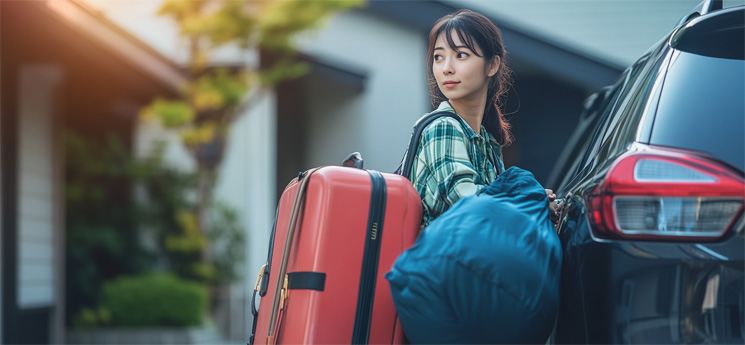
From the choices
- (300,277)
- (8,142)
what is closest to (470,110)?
(300,277)

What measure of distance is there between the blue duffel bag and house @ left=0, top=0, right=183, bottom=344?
530cm

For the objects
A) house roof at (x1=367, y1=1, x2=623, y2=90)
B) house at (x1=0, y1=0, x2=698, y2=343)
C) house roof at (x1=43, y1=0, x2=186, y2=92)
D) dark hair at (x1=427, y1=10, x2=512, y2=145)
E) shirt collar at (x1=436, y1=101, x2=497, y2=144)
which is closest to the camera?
shirt collar at (x1=436, y1=101, x2=497, y2=144)

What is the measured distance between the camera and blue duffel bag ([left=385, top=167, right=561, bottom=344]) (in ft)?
6.17

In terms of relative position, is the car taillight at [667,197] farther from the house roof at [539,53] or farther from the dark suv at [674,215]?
the house roof at [539,53]

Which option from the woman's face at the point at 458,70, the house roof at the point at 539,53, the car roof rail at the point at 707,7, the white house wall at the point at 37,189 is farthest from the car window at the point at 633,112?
the house roof at the point at 539,53

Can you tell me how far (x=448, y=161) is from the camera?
2.24m

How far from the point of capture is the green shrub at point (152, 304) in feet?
27.9

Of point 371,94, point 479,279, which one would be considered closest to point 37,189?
point 371,94

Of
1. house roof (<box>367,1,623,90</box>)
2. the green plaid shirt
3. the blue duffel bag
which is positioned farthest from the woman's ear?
house roof (<box>367,1,623,90</box>)

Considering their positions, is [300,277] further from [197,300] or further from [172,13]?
[172,13]

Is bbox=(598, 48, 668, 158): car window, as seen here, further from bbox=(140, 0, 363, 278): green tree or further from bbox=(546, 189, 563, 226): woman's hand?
bbox=(140, 0, 363, 278): green tree

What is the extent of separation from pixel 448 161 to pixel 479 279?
46cm

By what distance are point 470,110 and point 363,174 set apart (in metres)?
0.52

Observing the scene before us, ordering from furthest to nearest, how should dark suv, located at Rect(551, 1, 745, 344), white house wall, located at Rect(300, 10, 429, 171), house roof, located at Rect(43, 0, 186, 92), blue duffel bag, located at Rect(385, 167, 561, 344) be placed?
1. white house wall, located at Rect(300, 10, 429, 171)
2. house roof, located at Rect(43, 0, 186, 92)
3. blue duffel bag, located at Rect(385, 167, 561, 344)
4. dark suv, located at Rect(551, 1, 745, 344)
